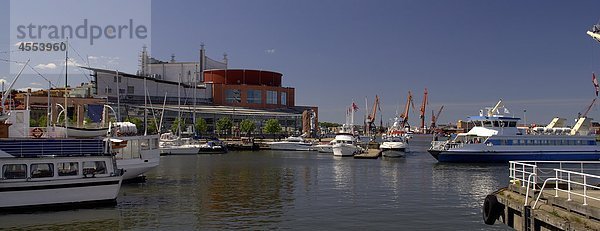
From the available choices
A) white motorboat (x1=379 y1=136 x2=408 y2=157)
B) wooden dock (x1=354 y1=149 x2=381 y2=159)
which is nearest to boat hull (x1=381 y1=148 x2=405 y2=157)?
white motorboat (x1=379 y1=136 x2=408 y2=157)

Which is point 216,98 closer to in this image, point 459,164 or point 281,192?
point 459,164

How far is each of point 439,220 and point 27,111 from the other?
96.7 ft

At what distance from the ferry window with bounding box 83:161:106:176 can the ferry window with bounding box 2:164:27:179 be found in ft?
11.5

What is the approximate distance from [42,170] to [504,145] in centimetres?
6501

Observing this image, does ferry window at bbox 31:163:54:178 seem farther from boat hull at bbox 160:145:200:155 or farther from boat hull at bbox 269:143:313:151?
boat hull at bbox 269:143:313:151

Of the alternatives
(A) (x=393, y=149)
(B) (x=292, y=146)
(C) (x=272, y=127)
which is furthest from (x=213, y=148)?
(C) (x=272, y=127)

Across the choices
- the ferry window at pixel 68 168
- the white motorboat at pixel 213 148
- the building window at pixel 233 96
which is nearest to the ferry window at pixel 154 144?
the ferry window at pixel 68 168

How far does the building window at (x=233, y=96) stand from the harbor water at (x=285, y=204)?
125 metres

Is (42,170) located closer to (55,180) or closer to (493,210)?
(55,180)

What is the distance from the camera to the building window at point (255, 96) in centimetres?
18650

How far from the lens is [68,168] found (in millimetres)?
33125

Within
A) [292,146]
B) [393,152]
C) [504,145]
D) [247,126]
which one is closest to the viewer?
[504,145]

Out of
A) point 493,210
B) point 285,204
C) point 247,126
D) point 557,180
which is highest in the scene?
point 247,126

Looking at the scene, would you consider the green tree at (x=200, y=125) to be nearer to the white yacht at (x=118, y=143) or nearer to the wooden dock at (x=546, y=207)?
the white yacht at (x=118, y=143)
